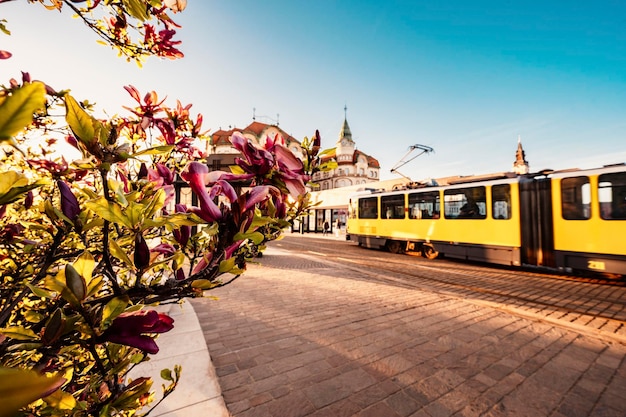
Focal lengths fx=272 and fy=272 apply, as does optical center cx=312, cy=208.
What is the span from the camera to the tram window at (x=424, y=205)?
1064 centimetres

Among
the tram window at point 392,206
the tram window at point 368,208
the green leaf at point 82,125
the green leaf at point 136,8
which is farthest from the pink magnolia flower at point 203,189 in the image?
the tram window at point 368,208

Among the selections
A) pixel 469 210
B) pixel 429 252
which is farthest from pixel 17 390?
pixel 429 252

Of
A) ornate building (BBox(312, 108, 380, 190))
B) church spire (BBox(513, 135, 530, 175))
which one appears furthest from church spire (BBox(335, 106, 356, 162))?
church spire (BBox(513, 135, 530, 175))

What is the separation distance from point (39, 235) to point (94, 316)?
6.23 feet

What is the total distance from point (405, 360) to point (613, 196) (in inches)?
299

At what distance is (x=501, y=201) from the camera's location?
8.74 meters

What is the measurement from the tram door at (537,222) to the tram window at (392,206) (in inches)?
180

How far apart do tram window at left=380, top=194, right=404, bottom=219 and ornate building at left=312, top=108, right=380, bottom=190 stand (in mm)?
43532

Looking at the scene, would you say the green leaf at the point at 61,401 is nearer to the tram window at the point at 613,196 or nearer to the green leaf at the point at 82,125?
the green leaf at the point at 82,125

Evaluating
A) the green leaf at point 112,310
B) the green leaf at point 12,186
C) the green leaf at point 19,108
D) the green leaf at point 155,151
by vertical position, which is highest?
the green leaf at point 155,151

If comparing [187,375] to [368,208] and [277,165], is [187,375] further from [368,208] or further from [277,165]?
[368,208]

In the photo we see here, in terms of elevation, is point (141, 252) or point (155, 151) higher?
point (155, 151)

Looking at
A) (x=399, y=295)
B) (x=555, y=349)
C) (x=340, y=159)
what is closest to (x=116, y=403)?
(x=555, y=349)

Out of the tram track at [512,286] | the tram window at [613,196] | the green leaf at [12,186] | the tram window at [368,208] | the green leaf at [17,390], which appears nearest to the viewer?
the green leaf at [17,390]
